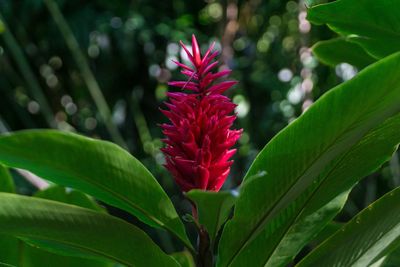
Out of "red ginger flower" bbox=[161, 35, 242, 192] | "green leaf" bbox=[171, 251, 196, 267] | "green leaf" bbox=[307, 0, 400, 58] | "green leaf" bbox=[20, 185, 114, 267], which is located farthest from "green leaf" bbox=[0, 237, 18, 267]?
"green leaf" bbox=[307, 0, 400, 58]

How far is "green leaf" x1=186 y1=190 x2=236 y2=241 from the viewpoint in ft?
2.69

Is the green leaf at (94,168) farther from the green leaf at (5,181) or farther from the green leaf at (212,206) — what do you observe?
the green leaf at (5,181)

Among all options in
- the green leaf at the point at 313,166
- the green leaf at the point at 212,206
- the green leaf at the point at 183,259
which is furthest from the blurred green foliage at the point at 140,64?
the green leaf at the point at 212,206

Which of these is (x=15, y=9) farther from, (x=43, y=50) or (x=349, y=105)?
(x=349, y=105)

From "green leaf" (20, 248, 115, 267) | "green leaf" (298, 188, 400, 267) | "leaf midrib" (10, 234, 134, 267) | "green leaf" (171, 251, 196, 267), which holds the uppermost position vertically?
"leaf midrib" (10, 234, 134, 267)

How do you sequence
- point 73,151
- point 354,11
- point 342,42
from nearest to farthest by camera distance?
point 73,151
point 354,11
point 342,42

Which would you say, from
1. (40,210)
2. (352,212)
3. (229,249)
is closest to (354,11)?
(229,249)

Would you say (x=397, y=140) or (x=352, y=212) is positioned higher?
(x=397, y=140)

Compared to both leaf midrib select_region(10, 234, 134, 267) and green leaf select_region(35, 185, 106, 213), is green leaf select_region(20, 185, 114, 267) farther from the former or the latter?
leaf midrib select_region(10, 234, 134, 267)

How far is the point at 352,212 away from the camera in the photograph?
3838 mm

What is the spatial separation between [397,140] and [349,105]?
15 cm

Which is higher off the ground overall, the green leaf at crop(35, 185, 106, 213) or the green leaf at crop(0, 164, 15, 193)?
the green leaf at crop(0, 164, 15, 193)

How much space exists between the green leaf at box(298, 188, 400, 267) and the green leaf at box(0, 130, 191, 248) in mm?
186

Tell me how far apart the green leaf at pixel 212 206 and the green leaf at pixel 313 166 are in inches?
1.0
